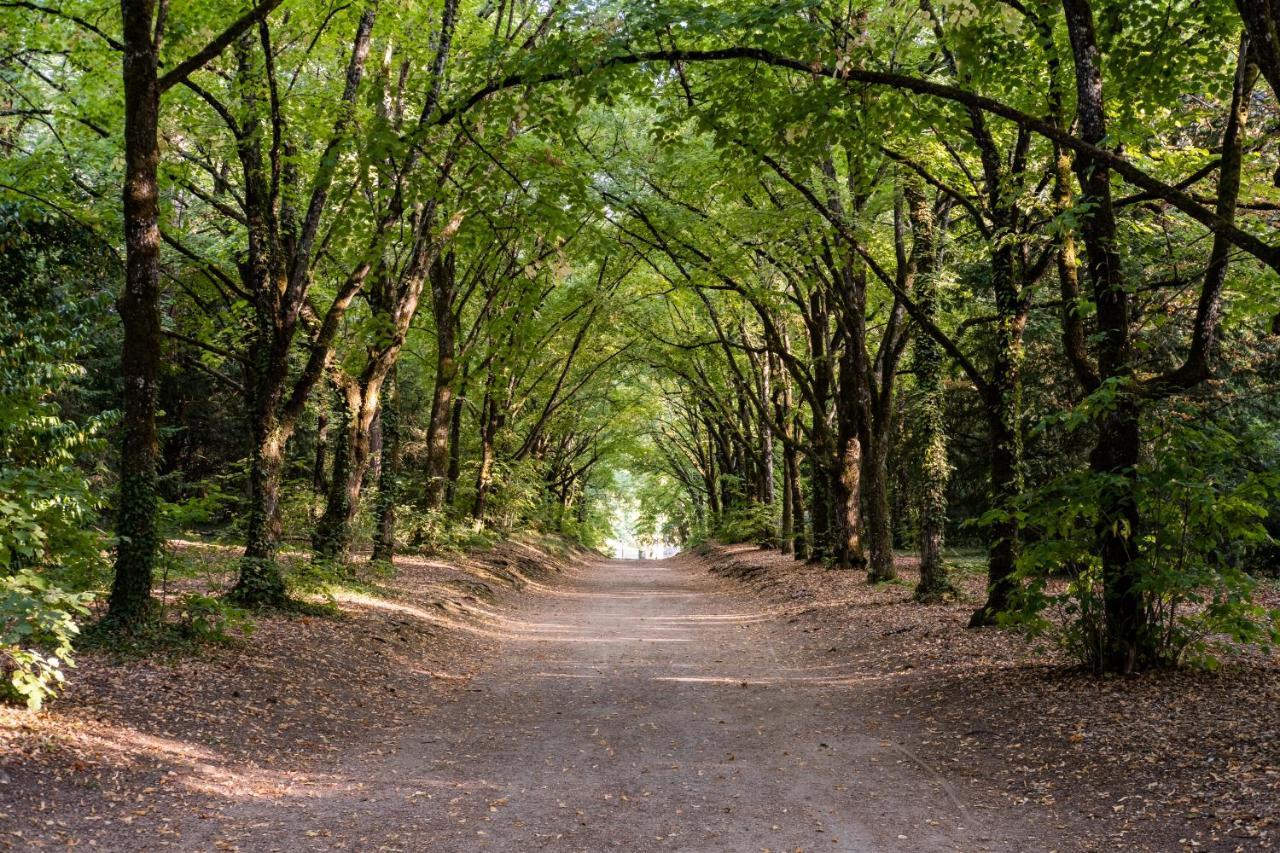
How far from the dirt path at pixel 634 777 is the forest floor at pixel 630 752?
0.03m

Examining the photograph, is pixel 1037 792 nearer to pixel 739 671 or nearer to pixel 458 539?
pixel 739 671

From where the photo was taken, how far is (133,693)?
6.45 meters

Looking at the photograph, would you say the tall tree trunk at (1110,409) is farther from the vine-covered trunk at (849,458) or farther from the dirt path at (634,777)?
the vine-covered trunk at (849,458)

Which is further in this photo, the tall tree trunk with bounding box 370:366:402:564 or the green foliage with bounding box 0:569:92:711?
the tall tree trunk with bounding box 370:366:402:564

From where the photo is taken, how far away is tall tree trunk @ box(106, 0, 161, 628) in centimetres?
742

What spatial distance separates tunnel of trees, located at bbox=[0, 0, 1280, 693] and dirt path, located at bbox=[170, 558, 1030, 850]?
1971 mm

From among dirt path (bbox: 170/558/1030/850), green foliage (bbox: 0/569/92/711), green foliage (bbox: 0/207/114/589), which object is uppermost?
green foliage (bbox: 0/207/114/589)

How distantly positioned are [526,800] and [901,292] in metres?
8.10

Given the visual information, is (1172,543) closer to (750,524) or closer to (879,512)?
(879,512)

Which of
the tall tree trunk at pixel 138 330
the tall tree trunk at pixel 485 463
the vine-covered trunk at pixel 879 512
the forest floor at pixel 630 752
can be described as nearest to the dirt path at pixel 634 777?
the forest floor at pixel 630 752

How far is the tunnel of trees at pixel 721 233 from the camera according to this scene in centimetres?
700

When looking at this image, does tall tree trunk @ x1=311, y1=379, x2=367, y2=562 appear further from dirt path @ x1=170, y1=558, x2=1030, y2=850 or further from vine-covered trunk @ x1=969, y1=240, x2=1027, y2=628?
vine-covered trunk @ x1=969, y1=240, x2=1027, y2=628

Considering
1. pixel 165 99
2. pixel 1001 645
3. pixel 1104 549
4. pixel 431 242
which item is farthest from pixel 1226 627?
pixel 165 99

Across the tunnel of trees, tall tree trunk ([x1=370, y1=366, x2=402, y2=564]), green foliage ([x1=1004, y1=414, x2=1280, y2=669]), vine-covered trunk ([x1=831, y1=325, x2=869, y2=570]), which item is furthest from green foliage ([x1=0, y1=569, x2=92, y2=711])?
vine-covered trunk ([x1=831, y1=325, x2=869, y2=570])
